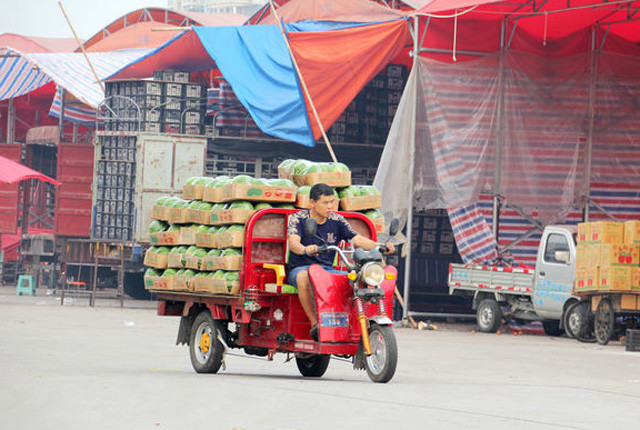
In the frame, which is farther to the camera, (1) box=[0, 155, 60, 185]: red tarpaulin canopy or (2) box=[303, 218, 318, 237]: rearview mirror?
(1) box=[0, 155, 60, 185]: red tarpaulin canopy

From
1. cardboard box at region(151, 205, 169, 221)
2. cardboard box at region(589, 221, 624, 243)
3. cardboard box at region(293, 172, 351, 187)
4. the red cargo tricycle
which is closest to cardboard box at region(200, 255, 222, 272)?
the red cargo tricycle

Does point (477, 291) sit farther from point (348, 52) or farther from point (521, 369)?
point (521, 369)

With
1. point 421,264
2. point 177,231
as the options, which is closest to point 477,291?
point 421,264

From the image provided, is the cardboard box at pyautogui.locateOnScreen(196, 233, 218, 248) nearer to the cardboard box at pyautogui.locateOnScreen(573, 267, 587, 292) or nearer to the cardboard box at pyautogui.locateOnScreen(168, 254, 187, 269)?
the cardboard box at pyautogui.locateOnScreen(168, 254, 187, 269)

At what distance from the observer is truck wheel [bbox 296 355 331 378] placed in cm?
1188

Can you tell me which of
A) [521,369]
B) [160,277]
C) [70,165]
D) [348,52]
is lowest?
[521,369]

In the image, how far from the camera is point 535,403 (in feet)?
30.7

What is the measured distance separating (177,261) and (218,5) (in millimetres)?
132616

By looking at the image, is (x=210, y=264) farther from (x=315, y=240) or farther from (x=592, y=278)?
(x=592, y=278)

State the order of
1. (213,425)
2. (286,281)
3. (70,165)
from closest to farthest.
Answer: (213,425) → (286,281) → (70,165)

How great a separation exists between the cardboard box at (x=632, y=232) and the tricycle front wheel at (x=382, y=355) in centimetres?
1108

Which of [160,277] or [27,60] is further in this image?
[27,60]

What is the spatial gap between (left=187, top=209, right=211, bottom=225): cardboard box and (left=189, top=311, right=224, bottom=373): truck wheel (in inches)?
37.5

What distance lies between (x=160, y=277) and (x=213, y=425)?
581 centimetres
